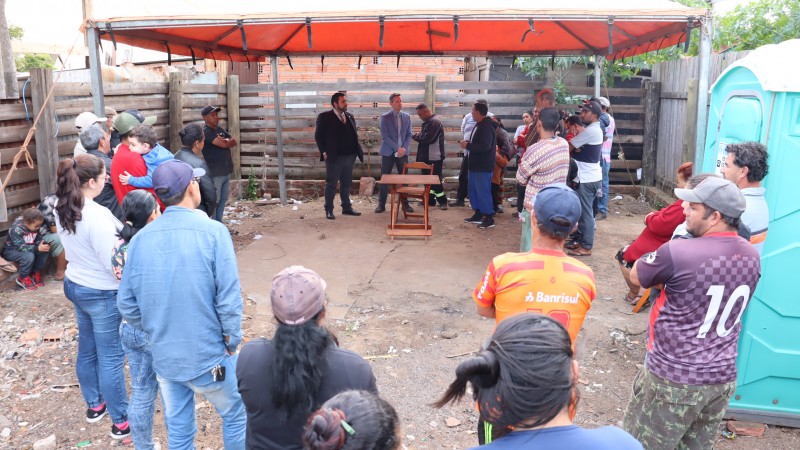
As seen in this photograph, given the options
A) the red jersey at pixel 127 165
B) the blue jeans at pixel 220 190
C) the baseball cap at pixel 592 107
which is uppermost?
the baseball cap at pixel 592 107

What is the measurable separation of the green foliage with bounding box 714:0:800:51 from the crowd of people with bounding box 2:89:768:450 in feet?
19.8

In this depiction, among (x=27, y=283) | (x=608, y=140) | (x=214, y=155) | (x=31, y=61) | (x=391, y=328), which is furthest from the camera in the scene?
(x=31, y=61)

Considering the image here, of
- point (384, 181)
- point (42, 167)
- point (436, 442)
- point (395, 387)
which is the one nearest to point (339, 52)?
point (384, 181)

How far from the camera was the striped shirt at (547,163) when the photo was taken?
18.6 feet

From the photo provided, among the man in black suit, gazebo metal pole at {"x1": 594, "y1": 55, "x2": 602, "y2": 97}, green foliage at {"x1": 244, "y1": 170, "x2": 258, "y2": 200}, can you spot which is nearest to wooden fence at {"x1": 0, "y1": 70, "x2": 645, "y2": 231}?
green foliage at {"x1": 244, "y1": 170, "x2": 258, "y2": 200}

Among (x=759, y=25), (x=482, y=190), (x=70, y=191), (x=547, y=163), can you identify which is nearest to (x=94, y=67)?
(x=70, y=191)

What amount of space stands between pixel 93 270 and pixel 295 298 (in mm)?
2028

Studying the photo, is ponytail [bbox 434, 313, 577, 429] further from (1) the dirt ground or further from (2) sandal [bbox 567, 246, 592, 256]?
(2) sandal [bbox 567, 246, 592, 256]

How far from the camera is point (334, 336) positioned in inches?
87.4

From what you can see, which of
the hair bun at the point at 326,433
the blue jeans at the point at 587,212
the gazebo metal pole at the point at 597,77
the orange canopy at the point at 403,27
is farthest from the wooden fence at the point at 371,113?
the hair bun at the point at 326,433

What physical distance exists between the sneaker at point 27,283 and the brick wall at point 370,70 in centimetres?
659

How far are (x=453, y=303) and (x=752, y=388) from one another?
2658mm

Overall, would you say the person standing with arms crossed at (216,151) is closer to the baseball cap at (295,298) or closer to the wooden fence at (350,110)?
the wooden fence at (350,110)

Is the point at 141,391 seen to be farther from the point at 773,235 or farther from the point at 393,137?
the point at 393,137
